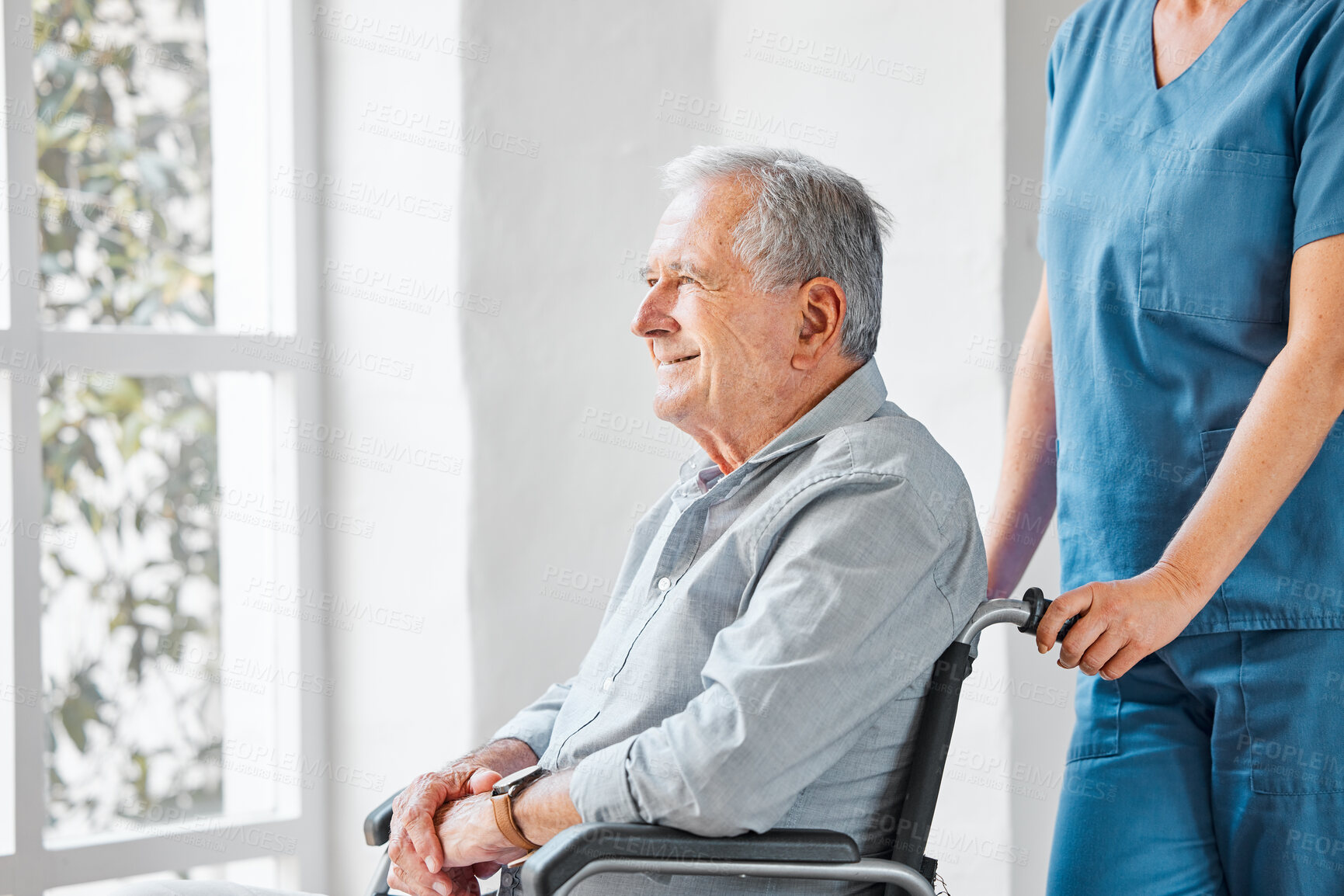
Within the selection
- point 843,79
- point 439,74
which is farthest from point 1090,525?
point 439,74

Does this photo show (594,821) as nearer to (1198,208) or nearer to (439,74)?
(1198,208)

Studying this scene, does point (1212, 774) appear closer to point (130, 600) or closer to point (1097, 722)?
point (1097, 722)

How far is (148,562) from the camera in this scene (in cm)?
239

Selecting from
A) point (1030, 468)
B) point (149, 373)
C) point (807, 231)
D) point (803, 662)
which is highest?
point (807, 231)

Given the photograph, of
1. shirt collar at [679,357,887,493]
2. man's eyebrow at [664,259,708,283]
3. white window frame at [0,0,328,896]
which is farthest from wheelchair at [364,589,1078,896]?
white window frame at [0,0,328,896]

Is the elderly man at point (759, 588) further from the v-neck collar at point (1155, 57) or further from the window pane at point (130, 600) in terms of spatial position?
the window pane at point (130, 600)

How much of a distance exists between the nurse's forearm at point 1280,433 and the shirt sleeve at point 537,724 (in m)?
0.81

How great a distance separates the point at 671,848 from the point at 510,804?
10.0 inches

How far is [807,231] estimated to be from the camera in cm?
131

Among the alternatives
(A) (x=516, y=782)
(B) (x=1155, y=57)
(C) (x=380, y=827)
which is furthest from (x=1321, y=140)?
(C) (x=380, y=827)

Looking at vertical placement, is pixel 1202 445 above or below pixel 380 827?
above

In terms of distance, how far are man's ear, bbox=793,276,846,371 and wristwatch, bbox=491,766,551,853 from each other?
56cm

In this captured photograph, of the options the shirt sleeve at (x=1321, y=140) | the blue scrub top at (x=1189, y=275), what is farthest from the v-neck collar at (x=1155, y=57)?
the shirt sleeve at (x=1321, y=140)

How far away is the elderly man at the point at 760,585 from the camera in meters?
1.10
